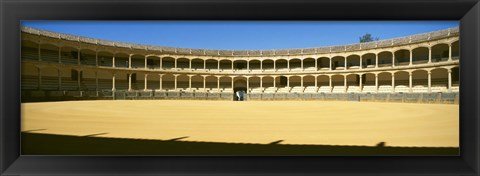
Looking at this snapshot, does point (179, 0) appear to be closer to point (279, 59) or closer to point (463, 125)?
point (463, 125)

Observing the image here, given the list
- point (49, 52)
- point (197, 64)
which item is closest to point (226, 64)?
point (197, 64)

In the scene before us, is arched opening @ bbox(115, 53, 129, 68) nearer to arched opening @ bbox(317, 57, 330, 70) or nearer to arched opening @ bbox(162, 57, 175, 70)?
arched opening @ bbox(162, 57, 175, 70)

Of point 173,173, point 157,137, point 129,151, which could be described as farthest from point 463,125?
point 157,137

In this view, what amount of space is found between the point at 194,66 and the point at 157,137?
3566 cm

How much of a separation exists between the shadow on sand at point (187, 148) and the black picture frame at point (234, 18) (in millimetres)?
1356

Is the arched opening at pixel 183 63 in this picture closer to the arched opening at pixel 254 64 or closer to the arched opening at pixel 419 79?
the arched opening at pixel 254 64

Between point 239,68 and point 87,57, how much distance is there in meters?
20.5

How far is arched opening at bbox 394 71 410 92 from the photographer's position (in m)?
30.0

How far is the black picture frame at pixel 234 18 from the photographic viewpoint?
2525 mm

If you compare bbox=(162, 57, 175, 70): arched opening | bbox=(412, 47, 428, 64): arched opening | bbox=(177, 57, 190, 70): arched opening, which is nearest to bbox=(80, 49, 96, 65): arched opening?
bbox=(162, 57, 175, 70): arched opening

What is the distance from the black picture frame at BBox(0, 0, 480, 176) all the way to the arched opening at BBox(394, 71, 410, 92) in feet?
102

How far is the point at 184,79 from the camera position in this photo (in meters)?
39.0

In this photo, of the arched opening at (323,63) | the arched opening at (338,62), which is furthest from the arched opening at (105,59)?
the arched opening at (338,62)

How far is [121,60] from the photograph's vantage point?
3459cm
